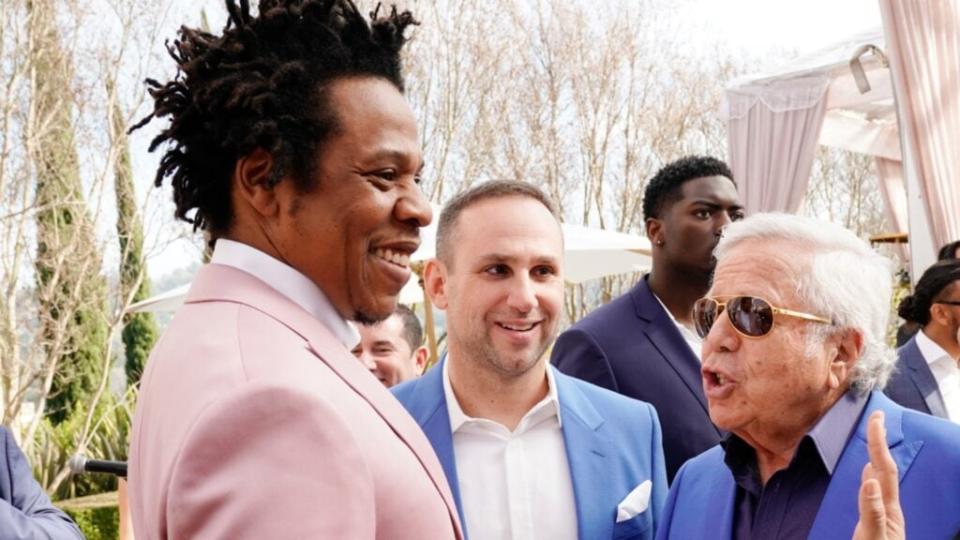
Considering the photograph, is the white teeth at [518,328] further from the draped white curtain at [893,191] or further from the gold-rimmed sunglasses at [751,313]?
the draped white curtain at [893,191]

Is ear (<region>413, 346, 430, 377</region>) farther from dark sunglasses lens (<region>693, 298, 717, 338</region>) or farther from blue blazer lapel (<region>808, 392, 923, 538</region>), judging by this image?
blue blazer lapel (<region>808, 392, 923, 538</region>)

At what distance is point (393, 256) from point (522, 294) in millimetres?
1415

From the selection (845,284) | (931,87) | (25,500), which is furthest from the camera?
(931,87)

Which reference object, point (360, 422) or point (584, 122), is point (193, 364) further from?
point (584, 122)

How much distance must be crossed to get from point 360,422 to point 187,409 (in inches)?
9.5

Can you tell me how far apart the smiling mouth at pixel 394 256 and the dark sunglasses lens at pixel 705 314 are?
4.16 ft

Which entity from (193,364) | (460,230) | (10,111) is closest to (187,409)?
(193,364)

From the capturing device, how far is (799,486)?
262cm

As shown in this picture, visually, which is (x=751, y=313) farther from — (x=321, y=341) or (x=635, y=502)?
(x=321, y=341)

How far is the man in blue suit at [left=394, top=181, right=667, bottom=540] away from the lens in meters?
2.95

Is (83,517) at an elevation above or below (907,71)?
below

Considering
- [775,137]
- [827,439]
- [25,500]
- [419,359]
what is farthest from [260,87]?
[775,137]

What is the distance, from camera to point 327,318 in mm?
1766

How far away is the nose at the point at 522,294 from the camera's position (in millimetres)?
3150
